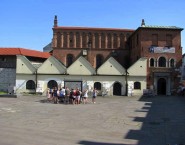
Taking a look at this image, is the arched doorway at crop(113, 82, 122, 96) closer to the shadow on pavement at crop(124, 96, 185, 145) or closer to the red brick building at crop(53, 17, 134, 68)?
the red brick building at crop(53, 17, 134, 68)

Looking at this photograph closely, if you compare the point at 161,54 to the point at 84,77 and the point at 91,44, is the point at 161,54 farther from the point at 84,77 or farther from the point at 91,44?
the point at 91,44

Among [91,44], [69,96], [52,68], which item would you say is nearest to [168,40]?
[91,44]

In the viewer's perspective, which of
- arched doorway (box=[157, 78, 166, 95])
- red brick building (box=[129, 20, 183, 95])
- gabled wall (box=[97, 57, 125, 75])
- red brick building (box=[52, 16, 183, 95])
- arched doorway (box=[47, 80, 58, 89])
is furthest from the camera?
arched doorway (box=[157, 78, 166, 95])

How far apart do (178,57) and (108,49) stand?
1367cm

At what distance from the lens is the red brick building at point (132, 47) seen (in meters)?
48.9

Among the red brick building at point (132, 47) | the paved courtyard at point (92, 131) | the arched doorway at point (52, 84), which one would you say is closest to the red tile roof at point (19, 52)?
the red brick building at point (132, 47)

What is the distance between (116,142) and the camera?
13.0 m

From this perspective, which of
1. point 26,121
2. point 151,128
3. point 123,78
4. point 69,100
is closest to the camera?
point 151,128

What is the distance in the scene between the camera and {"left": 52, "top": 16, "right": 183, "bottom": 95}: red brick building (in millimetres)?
48906

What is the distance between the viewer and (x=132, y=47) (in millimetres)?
55688

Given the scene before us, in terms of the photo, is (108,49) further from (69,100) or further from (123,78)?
(69,100)

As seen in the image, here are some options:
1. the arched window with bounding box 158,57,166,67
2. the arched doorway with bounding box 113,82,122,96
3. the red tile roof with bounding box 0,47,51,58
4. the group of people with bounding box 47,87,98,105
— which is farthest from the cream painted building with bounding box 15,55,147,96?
the group of people with bounding box 47,87,98,105

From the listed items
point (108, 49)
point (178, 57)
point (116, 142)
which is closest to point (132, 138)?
point (116, 142)

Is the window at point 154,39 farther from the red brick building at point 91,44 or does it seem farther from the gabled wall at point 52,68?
the gabled wall at point 52,68
